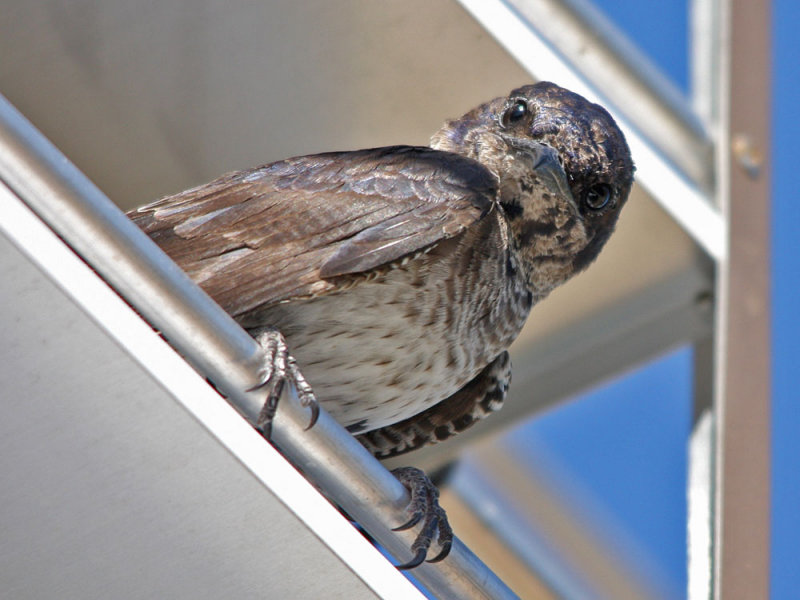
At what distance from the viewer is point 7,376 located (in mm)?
1544

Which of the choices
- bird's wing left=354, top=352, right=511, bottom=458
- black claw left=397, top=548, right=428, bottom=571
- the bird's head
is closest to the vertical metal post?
the bird's head

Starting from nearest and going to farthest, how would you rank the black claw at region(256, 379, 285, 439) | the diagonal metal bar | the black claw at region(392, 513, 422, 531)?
the black claw at region(256, 379, 285, 439), the black claw at region(392, 513, 422, 531), the diagonal metal bar

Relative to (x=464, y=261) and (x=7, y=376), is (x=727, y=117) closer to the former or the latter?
(x=464, y=261)

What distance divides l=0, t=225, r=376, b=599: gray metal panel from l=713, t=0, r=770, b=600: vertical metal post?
192cm

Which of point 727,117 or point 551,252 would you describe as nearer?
point 551,252

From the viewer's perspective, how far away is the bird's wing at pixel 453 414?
116 inches

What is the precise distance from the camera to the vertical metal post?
132 inches

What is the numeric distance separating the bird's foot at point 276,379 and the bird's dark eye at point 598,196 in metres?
0.86

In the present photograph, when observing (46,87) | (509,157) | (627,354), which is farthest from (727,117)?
(46,87)

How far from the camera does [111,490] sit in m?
1.62

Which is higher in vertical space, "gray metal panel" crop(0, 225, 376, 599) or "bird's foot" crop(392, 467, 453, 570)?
"gray metal panel" crop(0, 225, 376, 599)

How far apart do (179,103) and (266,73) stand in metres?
0.26

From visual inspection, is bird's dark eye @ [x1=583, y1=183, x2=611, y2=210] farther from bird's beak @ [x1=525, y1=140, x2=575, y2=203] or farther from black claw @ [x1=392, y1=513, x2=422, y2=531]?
black claw @ [x1=392, y1=513, x2=422, y2=531]

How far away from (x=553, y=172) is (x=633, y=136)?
0.80 m
